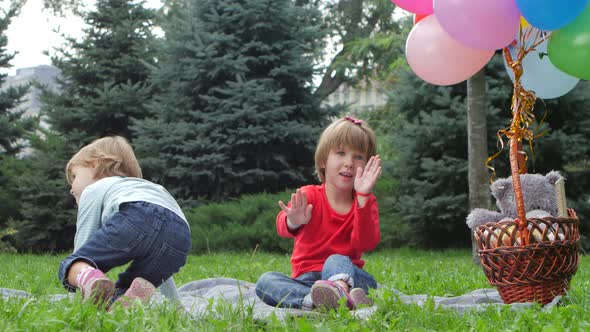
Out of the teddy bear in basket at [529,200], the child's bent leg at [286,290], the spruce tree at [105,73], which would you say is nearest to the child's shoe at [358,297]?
the child's bent leg at [286,290]

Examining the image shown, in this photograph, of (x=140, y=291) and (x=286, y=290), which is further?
(x=286, y=290)

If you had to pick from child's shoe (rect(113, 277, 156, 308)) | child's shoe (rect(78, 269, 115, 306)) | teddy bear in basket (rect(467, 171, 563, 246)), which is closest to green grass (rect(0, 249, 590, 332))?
child's shoe (rect(78, 269, 115, 306))

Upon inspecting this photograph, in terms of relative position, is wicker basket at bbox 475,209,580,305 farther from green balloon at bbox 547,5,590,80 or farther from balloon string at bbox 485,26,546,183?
green balloon at bbox 547,5,590,80

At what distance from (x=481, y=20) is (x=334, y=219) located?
1.32 meters

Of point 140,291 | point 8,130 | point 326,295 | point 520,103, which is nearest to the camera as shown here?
point 140,291

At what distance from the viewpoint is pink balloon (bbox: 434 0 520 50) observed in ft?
11.7

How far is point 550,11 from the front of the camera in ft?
11.3

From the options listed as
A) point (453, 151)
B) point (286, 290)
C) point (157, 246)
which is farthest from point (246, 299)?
point (453, 151)

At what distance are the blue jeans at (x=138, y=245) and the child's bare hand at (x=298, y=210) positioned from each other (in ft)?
1.98

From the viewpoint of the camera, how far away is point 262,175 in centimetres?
979

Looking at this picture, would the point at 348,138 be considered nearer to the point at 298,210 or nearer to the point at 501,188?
the point at 298,210

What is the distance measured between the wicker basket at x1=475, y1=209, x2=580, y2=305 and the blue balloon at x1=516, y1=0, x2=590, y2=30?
979 mm

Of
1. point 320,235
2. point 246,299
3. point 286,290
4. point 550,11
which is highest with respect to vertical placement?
point 550,11

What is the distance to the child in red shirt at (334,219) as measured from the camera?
3658mm
